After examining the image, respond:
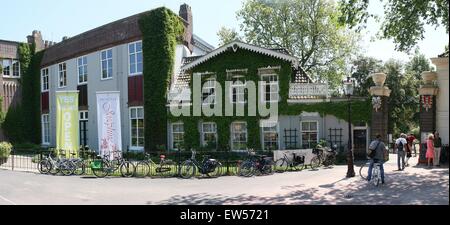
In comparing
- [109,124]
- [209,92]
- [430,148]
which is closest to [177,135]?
[209,92]

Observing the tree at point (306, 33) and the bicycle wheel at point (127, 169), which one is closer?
the bicycle wheel at point (127, 169)

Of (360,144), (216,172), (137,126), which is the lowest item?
(216,172)

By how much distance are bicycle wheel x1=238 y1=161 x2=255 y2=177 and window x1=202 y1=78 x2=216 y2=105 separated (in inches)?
356

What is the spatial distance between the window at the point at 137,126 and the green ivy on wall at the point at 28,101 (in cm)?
1274

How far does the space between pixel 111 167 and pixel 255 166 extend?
21.1 feet

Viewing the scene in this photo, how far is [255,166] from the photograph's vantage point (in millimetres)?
16594

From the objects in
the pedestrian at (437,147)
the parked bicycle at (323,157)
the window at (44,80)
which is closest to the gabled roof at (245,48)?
the parked bicycle at (323,157)

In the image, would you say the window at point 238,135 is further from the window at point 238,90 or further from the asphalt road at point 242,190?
the asphalt road at point 242,190

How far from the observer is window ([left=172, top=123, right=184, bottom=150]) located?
84.9ft

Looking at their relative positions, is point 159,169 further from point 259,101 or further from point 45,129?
point 45,129

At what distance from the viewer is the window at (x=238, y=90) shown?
80.0 ft

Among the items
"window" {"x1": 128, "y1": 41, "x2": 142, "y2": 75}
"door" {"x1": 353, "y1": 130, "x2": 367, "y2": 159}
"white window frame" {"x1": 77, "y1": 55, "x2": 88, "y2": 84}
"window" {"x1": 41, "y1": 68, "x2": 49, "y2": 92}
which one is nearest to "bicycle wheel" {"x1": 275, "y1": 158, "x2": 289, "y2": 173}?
"door" {"x1": 353, "y1": 130, "x2": 367, "y2": 159}

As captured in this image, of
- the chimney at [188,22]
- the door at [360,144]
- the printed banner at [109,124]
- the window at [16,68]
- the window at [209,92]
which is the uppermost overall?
the chimney at [188,22]
